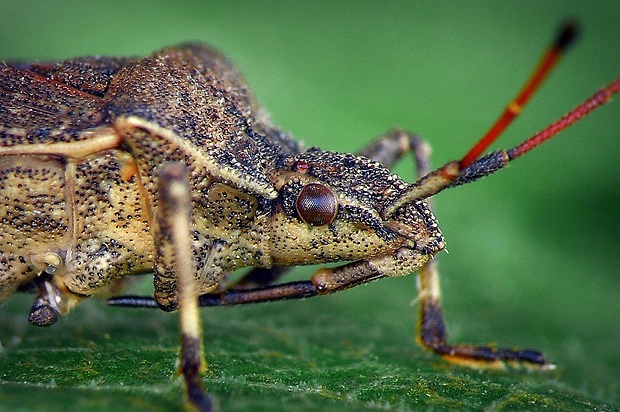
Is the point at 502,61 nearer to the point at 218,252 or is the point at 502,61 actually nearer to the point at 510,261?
the point at 510,261

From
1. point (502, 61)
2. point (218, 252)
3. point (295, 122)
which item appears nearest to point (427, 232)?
point (218, 252)

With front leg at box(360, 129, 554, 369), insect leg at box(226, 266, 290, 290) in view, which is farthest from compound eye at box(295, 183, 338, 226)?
front leg at box(360, 129, 554, 369)

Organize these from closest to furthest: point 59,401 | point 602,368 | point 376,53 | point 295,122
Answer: point 59,401, point 602,368, point 295,122, point 376,53

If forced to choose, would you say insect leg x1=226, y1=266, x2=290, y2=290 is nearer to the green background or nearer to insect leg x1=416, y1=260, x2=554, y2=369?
the green background

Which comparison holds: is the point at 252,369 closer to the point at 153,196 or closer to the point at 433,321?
the point at 153,196

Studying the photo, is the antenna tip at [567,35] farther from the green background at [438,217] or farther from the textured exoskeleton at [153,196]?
the green background at [438,217]

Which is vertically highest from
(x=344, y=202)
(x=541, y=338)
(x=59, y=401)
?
(x=344, y=202)

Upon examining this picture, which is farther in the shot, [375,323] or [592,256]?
[592,256]

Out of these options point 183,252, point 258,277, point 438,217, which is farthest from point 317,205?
point 438,217

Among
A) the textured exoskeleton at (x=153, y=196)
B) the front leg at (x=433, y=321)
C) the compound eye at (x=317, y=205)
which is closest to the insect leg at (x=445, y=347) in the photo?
the front leg at (x=433, y=321)
